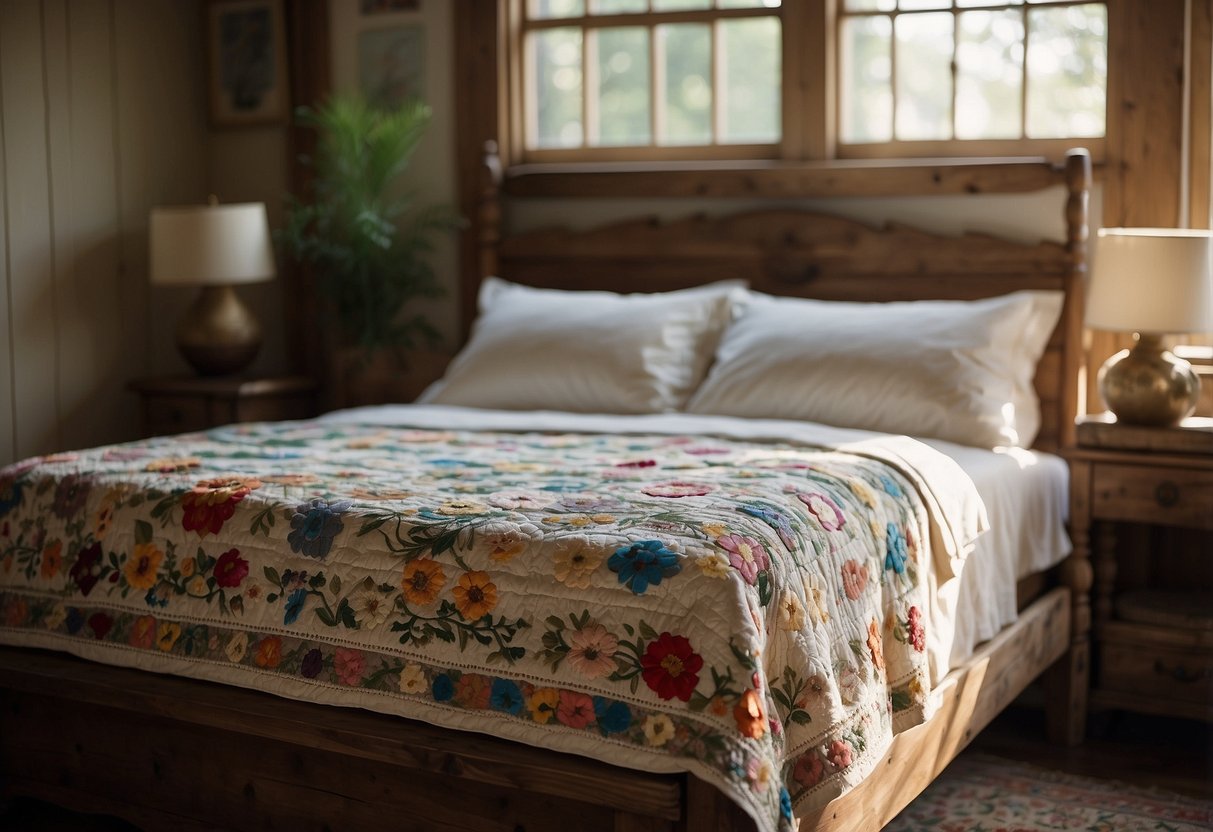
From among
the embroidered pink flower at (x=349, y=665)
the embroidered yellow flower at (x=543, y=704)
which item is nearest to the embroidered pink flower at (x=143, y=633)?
the embroidered pink flower at (x=349, y=665)

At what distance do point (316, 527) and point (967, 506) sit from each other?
4.25 ft

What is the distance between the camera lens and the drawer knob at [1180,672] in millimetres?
3158

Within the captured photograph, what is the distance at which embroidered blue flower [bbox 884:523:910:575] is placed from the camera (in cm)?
238

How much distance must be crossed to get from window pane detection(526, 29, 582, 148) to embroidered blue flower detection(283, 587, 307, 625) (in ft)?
7.94

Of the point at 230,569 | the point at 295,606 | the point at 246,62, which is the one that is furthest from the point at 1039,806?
the point at 246,62

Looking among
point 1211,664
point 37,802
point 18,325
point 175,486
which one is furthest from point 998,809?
point 18,325

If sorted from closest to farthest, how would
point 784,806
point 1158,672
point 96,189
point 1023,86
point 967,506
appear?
1. point 784,806
2. point 967,506
3. point 1158,672
4. point 1023,86
5. point 96,189

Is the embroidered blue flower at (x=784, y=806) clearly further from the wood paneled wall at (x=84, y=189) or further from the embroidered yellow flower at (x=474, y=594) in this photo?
the wood paneled wall at (x=84, y=189)

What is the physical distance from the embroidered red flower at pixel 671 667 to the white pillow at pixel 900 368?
1.45 metres

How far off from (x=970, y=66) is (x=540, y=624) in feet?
8.06

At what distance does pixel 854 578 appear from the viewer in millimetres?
2227

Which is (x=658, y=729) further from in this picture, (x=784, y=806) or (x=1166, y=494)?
(x=1166, y=494)

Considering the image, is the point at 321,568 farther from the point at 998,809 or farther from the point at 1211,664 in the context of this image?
→ the point at 1211,664

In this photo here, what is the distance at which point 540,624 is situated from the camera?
2.01m
